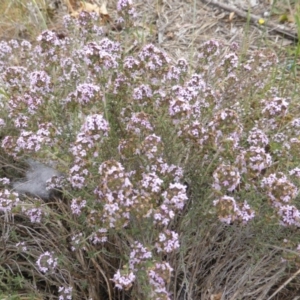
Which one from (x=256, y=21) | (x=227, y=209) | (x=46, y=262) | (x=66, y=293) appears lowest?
(x=66, y=293)

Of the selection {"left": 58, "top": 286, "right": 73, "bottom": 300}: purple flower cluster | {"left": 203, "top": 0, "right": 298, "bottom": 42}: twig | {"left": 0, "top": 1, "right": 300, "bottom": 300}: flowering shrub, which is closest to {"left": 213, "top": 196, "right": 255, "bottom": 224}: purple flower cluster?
{"left": 0, "top": 1, "right": 300, "bottom": 300}: flowering shrub

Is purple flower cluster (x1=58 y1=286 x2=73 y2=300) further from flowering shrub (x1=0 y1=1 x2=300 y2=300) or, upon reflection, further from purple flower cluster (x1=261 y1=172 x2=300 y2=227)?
purple flower cluster (x1=261 y1=172 x2=300 y2=227)

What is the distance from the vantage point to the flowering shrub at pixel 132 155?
1954mm

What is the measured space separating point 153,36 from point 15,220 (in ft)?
6.95

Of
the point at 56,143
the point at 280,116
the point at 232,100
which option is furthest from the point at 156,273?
the point at 232,100

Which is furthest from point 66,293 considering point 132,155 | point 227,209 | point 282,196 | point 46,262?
point 282,196

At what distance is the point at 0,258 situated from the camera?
2566 millimetres

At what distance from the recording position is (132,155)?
2.17 m

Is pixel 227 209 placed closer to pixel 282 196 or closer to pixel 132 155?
pixel 282 196

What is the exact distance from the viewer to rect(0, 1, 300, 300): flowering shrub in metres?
1.95

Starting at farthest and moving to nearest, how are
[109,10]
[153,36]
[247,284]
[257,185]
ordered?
[109,10], [153,36], [247,284], [257,185]

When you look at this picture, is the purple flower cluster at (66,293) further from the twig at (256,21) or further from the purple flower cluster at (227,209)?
the twig at (256,21)

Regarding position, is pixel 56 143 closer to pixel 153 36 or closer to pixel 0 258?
pixel 0 258

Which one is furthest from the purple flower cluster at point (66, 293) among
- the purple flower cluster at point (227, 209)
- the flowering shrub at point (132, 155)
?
the purple flower cluster at point (227, 209)
